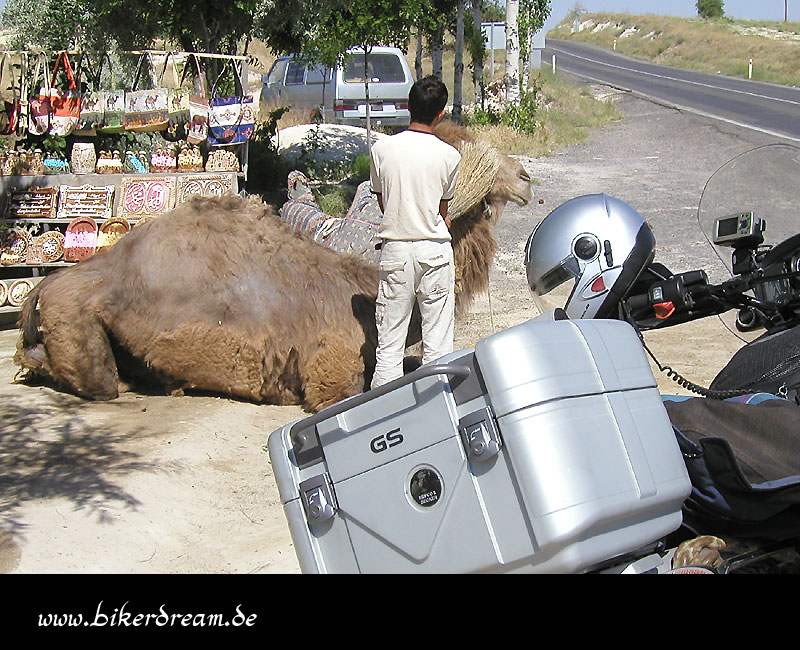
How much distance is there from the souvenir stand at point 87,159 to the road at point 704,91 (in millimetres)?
14926

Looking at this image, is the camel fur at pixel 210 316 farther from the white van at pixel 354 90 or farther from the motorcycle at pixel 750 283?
the white van at pixel 354 90

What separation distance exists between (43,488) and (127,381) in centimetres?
200

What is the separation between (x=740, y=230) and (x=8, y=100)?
7673 millimetres

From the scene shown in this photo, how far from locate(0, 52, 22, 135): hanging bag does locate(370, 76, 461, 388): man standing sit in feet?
16.8

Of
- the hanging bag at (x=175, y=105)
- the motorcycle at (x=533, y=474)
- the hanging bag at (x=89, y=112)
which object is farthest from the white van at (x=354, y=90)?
the motorcycle at (x=533, y=474)

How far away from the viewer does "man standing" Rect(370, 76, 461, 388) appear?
5.37 meters

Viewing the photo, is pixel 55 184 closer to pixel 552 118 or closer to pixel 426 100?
pixel 426 100

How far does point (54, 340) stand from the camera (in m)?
6.03

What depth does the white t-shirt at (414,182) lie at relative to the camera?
5.36 meters

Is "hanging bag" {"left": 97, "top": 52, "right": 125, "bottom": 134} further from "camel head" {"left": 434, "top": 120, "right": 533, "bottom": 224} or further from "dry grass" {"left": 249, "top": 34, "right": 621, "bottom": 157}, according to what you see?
"camel head" {"left": 434, "top": 120, "right": 533, "bottom": 224}
